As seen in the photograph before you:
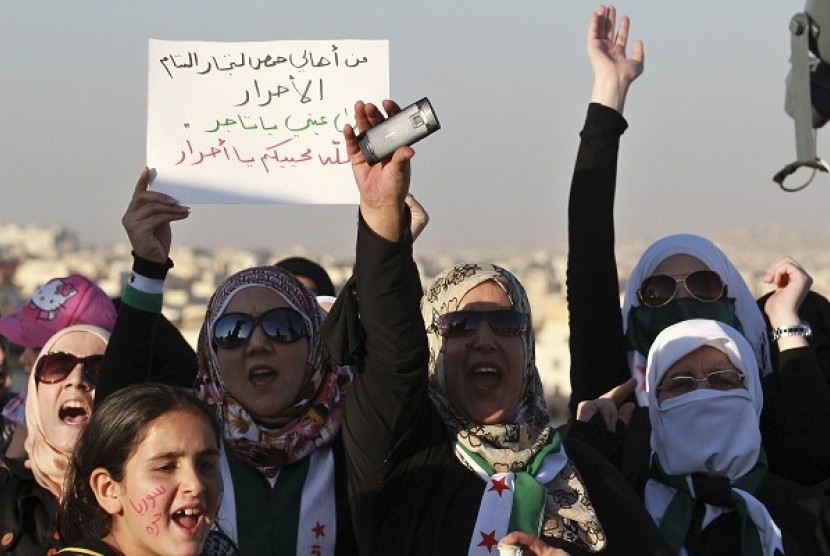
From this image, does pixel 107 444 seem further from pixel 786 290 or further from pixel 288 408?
pixel 786 290

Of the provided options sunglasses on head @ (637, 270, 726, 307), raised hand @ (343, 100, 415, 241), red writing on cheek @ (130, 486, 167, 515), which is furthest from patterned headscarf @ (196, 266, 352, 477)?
sunglasses on head @ (637, 270, 726, 307)

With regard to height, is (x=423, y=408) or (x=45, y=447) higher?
(x=423, y=408)

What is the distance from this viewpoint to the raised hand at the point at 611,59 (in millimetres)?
5684

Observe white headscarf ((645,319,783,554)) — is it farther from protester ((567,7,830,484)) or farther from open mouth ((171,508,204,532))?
open mouth ((171,508,204,532))

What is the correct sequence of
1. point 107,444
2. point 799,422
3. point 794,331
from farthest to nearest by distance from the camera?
point 794,331 < point 799,422 < point 107,444

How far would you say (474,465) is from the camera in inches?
176

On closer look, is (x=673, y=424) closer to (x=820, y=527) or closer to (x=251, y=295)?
(x=820, y=527)

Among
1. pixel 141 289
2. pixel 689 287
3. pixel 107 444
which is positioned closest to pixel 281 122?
→ pixel 141 289

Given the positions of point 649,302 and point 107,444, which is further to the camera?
point 649,302

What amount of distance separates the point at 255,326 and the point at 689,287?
1.57 meters

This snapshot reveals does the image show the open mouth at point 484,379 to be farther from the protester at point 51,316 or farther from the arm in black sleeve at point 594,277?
the protester at point 51,316

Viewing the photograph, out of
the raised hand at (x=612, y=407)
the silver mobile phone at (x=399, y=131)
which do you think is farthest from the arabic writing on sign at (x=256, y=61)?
the raised hand at (x=612, y=407)

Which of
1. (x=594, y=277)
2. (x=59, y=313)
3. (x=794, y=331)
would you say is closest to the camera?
(x=594, y=277)

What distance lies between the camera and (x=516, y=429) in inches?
179
